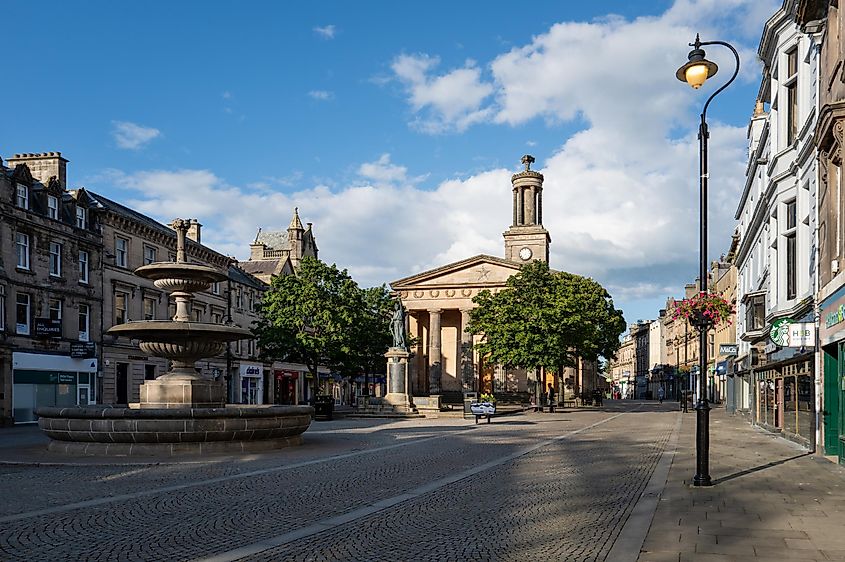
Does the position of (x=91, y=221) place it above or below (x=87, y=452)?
above

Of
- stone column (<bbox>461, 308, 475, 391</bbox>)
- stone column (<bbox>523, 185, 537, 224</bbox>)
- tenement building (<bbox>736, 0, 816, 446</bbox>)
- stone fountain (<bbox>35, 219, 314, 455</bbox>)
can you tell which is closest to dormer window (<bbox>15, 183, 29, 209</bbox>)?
stone fountain (<bbox>35, 219, 314, 455</bbox>)

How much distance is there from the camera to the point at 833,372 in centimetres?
1738

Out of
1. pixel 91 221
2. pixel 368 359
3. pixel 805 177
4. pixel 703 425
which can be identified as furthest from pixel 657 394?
pixel 703 425

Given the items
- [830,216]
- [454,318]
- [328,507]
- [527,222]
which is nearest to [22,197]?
[328,507]

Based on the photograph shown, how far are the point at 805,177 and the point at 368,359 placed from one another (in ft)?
116

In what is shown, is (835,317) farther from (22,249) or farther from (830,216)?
(22,249)

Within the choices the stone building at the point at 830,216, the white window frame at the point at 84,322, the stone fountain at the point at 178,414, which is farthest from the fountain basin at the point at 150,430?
the white window frame at the point at 84,322

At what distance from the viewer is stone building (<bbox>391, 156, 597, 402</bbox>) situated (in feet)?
247

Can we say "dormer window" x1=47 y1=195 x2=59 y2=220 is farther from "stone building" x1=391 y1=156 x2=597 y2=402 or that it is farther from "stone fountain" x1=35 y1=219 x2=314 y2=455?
"stone building" x1=391 y1=156 x2=597 y2=402

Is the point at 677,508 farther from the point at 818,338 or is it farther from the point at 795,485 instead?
the point at 818,338

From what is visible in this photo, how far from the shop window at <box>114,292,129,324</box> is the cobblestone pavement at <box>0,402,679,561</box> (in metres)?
28.5

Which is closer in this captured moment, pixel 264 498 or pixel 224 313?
pixel 264 498

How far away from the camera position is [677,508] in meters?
10.7

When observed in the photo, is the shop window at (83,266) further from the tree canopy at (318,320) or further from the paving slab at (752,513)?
the paving slab at (752,513)
